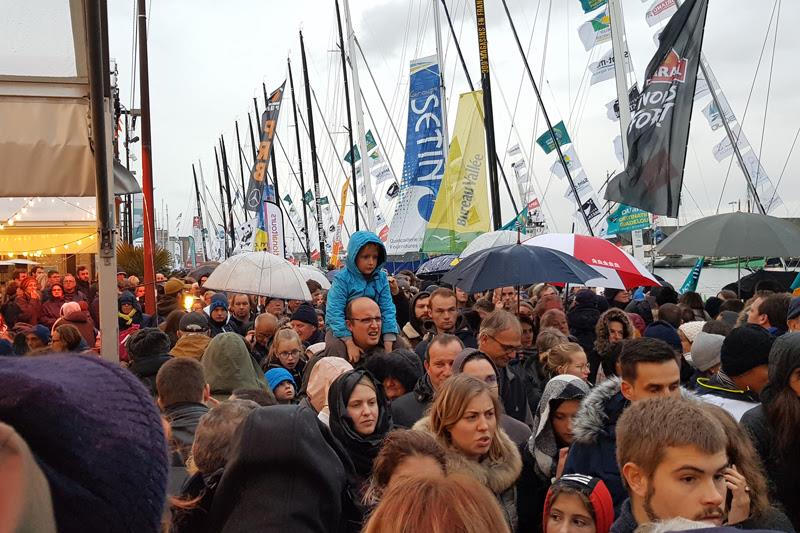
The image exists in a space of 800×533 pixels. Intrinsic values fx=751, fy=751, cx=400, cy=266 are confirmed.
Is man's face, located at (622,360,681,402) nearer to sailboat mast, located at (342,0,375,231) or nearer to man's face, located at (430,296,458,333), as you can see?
man's face, located at (430,296,458,333)

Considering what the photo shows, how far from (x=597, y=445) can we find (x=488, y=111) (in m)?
13.0

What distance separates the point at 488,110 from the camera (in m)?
15.9

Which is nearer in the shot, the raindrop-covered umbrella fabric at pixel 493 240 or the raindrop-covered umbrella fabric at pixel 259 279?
the raindrop-covered umbrella fabric at pixel 259 279

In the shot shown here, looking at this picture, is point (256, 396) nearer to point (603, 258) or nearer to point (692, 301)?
point (603, 258)

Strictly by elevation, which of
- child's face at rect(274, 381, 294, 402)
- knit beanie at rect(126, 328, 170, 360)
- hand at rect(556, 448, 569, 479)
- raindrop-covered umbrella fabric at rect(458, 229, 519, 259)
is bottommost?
hand at rect(556, 448, 569, 479)

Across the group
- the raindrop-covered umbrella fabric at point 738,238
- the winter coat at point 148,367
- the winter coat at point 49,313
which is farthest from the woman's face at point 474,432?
the winter coat at point 49,313

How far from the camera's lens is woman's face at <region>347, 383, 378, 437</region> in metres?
3.70

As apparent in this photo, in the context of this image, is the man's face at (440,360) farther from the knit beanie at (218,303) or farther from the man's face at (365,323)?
the knit beanie at (218,303)

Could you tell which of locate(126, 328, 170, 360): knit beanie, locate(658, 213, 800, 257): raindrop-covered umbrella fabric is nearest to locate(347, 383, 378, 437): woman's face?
locate(126, 328, 170, 360): knit beanie

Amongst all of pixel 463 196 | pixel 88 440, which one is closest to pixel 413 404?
pixel 88 440

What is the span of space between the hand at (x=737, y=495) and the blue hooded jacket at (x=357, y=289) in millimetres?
3584

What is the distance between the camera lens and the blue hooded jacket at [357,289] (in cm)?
601

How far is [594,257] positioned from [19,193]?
6463 millimetres

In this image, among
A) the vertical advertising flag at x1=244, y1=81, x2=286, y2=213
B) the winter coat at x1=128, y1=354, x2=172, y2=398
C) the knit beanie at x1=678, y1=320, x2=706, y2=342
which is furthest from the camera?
the vertical advertising flag at x1=244, y1=81, x2=286, y2=213
